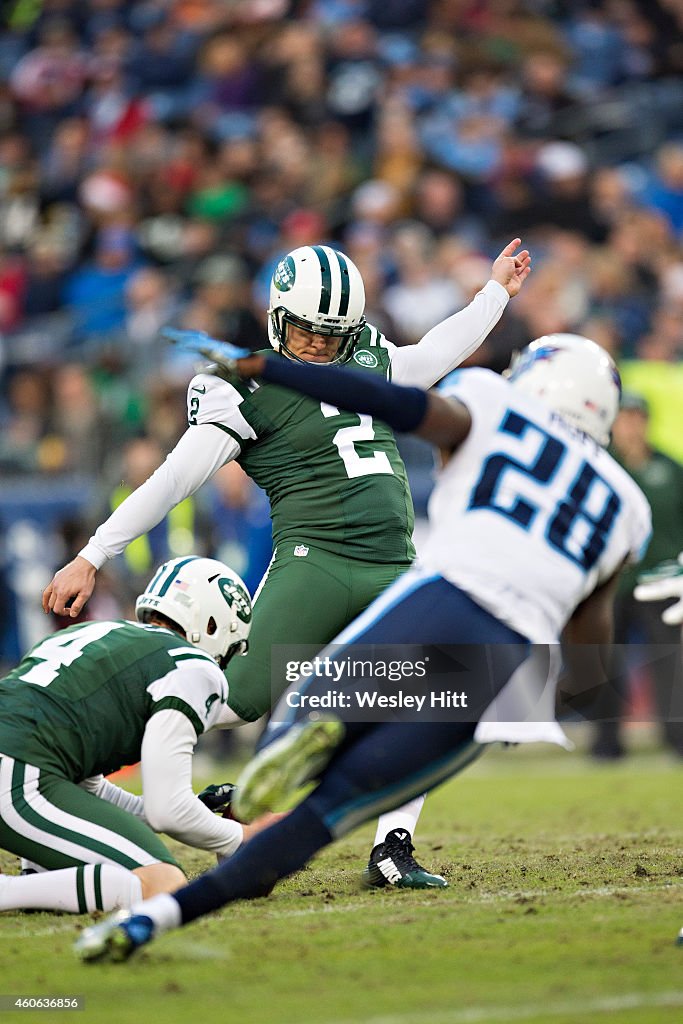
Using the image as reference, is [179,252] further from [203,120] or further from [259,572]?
[259,572]

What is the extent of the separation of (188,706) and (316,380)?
1178 millimetres

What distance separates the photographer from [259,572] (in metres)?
9.99

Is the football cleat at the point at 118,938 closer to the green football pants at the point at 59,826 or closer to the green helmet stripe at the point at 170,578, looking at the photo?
the green football pants at the point at 59,826

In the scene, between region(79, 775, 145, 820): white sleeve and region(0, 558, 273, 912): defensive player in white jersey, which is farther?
region(79, 775, 145, 820): white sleeve

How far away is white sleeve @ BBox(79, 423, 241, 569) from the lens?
5129mm

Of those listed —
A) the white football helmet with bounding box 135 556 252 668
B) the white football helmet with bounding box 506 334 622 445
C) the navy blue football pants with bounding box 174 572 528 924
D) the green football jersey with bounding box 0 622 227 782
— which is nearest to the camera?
the navy blue football pants with bounding box 174 572 528 924

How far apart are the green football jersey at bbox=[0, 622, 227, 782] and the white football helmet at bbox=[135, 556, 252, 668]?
207mm

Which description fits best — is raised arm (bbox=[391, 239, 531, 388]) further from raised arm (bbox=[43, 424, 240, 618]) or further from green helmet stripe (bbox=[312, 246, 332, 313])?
raised arm (bbox=[43, 424, 240, 618])

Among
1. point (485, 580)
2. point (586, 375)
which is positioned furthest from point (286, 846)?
point (586, 375)

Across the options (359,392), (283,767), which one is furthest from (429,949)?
(359,392)

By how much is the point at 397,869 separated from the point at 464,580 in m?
1.54

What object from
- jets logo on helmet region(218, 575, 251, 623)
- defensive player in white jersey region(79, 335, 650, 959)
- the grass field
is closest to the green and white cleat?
defensive player in white jersey region(79, 335, 650, 959)

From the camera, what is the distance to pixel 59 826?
4.42 metres

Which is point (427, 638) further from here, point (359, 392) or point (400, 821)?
point (400, 821)
